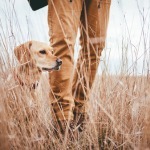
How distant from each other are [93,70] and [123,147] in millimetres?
693

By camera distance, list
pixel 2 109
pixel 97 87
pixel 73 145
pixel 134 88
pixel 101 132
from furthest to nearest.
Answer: pixel 97 87 → pixel 134 88 → pixel 101 132 → pixel 73 145 → pixel 2 109

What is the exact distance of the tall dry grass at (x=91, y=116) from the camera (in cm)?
126

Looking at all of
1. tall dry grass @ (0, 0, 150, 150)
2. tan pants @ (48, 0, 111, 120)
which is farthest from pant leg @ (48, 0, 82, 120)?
tall dry grass @ (0, 0, 150, 150)

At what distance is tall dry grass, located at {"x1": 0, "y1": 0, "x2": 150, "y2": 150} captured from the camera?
1.26 m

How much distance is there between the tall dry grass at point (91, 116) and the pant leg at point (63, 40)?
119mm

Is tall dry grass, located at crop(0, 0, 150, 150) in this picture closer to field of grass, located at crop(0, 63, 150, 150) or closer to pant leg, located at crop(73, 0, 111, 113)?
field of grass, located at crop(0, 63, 150, 150)

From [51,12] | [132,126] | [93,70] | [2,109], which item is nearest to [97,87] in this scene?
[93,70]

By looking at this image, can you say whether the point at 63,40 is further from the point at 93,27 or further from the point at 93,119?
the point at 93,119

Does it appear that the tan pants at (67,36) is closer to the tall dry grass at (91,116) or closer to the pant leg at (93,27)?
the pant leg at (93,27)

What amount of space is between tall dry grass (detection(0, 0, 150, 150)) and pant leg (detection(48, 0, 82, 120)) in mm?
119

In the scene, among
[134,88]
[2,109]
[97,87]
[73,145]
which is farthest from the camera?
[97,87]

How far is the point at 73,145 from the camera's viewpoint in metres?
1.34

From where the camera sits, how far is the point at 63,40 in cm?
151

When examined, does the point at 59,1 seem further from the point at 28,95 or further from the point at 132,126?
the point at 132,126
